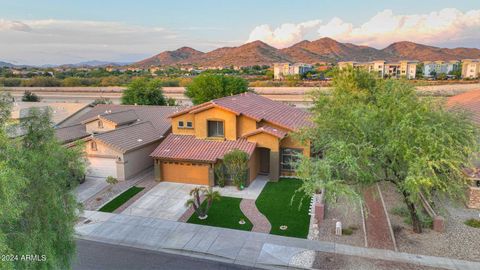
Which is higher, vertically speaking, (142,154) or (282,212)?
(142,154)

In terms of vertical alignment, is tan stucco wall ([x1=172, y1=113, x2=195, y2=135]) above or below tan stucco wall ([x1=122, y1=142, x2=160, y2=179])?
above

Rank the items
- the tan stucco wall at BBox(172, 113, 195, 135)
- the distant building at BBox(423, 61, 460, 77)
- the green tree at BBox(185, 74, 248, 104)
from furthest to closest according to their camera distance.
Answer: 1. the distant building at BBox(423, 61, 460, 77)
2. the green tree at BBox(185, 74, 248, 104)
3. the tan stucco wall at BBox(172, 113, 195, 135)

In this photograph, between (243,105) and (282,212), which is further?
(243,105)

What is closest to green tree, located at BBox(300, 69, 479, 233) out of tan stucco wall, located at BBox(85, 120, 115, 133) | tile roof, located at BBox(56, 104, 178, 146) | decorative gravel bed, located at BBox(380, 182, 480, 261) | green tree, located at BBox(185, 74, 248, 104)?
decorative gravel bed, located at BBox(380, 182, 480, 261)

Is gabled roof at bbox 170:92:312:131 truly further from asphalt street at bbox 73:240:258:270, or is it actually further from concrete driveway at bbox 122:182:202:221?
asphalt street at bbox 73:240:258:270

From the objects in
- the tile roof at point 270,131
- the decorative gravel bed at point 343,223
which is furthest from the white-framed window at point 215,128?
the decorative gravel bed at point 343,223

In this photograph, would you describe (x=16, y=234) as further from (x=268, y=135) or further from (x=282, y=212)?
(x=268, y=135)

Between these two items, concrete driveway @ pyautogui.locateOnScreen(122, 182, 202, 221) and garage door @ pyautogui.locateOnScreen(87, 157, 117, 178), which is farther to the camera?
garage door @ pyautogui.locateOnScreen(87, 157, 117, 178)

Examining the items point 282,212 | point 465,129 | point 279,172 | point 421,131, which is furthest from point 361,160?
point 279,172
